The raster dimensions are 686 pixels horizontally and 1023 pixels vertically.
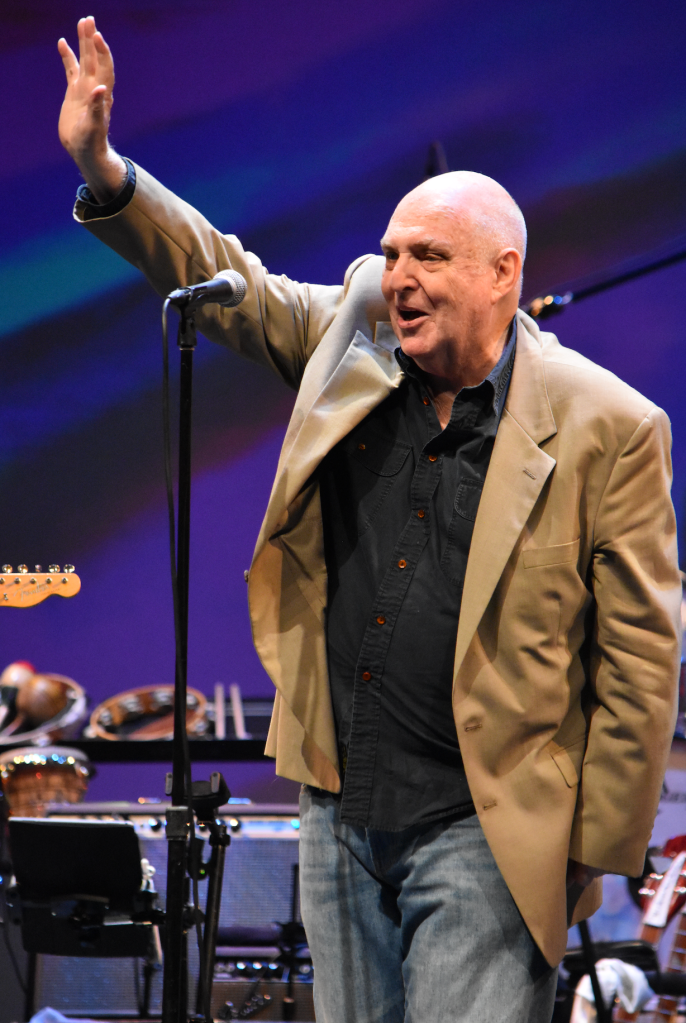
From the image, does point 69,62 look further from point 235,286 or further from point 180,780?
point 180,780

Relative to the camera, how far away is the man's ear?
177cm

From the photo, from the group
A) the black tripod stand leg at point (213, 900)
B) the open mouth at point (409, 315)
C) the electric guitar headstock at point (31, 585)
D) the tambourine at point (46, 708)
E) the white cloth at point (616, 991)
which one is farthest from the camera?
the tambourine at point (46, 708)

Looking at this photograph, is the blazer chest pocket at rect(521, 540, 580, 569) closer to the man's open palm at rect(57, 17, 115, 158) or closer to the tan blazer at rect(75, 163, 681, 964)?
the tan blazer at rect(75, 163, 681, 964)

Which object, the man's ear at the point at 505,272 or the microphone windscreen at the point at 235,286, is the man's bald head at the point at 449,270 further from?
the microphone windscreen at the point at 235,286

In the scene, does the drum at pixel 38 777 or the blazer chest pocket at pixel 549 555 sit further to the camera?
the drum at pixel 38 777

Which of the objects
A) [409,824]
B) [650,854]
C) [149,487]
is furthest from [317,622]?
[149,487]

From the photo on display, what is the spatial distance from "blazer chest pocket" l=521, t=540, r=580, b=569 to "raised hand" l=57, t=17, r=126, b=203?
3.02 feet

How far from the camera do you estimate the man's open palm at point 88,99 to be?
5.32 ft

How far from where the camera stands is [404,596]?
1690 mm

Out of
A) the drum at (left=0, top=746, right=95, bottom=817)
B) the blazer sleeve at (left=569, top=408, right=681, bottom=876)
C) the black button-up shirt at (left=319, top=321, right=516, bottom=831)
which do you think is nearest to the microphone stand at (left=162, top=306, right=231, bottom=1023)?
the black button-up shirt at (left=319, top=321, right=516, bottom=831)

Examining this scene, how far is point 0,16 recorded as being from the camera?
510 cm

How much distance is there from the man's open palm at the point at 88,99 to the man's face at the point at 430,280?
1.60ft

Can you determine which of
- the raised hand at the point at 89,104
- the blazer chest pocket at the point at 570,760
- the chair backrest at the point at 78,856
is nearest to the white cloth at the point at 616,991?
the chair backrest at the point at 78,856

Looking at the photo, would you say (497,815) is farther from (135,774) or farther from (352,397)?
(135,774)
